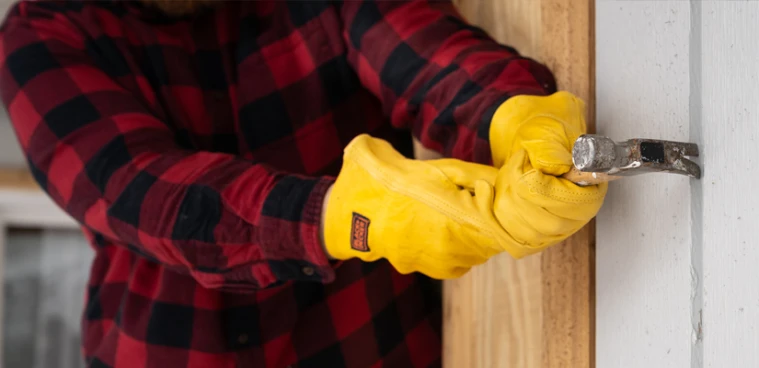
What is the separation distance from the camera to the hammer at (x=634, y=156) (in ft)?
1.54

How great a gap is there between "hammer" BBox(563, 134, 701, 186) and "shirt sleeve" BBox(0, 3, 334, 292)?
280mm

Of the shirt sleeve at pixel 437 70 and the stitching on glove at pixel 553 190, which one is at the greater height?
the shirt sleeve at pixel 437 70

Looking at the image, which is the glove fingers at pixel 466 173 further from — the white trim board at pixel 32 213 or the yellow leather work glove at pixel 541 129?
the white trim board at pixel 32 213

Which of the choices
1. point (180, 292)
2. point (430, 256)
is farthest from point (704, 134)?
point (180, 292)

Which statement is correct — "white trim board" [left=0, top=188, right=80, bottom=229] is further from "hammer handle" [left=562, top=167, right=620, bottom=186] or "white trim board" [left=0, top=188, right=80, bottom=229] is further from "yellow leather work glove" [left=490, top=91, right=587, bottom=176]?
"hammer handle" [left=562, top=167, right=620, bottom=186]

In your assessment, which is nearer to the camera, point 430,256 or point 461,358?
point 430,256

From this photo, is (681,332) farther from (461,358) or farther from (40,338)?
(40,338)

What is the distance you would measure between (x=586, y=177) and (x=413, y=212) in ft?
0.49

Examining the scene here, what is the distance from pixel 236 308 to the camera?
868mm

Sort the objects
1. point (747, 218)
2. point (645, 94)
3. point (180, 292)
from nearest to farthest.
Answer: point (747, 218) → point (645, 94) → point (180, 292)

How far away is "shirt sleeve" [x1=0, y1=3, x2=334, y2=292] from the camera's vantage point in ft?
2.26

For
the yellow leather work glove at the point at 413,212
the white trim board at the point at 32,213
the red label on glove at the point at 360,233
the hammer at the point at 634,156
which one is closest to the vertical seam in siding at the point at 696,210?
the hammer at the point at 634,156

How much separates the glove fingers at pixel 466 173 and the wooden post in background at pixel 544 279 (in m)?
0.11

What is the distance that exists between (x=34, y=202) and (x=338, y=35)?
4.59ft
